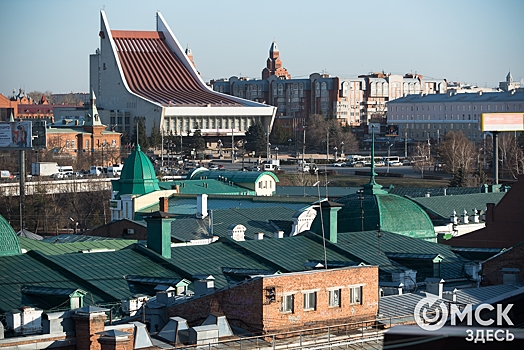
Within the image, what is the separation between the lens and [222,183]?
42781 mm

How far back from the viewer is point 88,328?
1263 centimetres

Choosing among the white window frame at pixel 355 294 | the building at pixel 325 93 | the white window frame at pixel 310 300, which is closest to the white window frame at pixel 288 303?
the white window frame at pixel 310 300

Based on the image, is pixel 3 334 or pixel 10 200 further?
pixel 10 200

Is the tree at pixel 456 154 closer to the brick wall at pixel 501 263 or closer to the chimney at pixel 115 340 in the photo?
the brick wall at pixel 501 263

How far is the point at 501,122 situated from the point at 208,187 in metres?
14.4

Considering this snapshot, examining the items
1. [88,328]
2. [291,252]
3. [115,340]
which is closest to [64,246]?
[291,252]

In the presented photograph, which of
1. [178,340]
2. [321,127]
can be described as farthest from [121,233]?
[321,127]

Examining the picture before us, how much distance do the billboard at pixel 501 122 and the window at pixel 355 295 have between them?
35519 millimetres

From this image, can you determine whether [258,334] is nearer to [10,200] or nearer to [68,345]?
[68,345]

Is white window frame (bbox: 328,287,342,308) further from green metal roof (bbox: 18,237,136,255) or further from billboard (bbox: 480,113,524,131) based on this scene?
billboard (bbox: 480,113,524,131)

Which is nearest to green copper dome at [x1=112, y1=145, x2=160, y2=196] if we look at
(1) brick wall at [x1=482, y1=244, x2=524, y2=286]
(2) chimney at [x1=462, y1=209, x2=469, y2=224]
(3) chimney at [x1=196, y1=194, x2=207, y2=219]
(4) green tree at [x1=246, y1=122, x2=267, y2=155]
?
(3) chimney at [x1=196, y1=194, x2=207, y2=219]

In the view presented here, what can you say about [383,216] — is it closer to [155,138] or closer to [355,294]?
[355,294]

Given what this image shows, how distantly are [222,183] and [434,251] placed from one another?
20435 mm

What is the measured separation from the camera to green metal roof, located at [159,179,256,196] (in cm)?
4059
